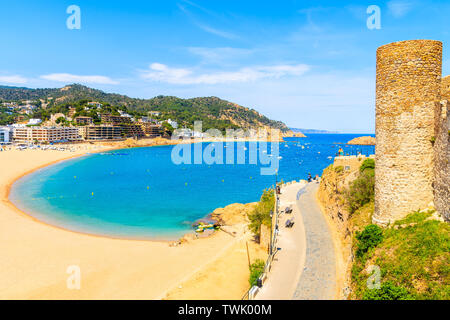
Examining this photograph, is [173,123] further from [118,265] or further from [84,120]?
[118,265]

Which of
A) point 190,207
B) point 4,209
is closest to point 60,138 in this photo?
point 4,209

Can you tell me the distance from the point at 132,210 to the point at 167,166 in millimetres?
40853

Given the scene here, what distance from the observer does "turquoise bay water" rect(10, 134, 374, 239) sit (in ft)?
96.5

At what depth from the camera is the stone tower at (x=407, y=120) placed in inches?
363

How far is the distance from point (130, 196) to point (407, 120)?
38981mm

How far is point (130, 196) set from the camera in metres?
42.3

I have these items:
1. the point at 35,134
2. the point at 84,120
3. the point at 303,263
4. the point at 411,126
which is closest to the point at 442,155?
the point at 411,126

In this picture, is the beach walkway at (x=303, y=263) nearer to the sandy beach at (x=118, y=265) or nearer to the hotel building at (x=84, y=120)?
the sandy beach at (x=118, y=265)

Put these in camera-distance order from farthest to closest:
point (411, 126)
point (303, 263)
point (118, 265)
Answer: point (118, 265) < point (303, 263) < point (411, 126)

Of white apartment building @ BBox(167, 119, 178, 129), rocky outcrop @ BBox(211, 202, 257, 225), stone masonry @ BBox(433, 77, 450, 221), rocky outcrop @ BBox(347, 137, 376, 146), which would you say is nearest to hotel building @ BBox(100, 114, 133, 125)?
white apartment building @ BBox(167, 119, 178, 129)

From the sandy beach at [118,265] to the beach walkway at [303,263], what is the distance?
3303 mm

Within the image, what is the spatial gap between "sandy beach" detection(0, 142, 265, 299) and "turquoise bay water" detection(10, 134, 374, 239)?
353 centimetres

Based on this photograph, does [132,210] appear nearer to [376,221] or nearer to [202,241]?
[202,241]

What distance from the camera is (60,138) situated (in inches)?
4414
